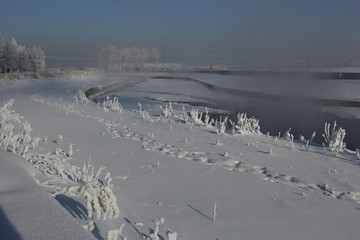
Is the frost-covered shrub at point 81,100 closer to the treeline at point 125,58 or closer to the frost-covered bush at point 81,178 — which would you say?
the frost-covered bush at point 81,178

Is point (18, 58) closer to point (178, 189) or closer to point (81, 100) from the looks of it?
point (81, 100)

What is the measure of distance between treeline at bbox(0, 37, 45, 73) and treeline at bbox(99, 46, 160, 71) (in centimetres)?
6455

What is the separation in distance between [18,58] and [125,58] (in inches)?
3413

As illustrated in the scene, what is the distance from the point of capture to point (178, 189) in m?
5.70

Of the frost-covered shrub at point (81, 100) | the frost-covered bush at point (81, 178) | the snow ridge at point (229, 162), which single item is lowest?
the frost-covered shrub at point (81, 100)

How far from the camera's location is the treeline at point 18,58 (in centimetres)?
5778

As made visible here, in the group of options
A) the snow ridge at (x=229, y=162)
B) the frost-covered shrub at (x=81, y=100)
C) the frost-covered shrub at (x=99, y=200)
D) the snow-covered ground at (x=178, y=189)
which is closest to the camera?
the snow-covered ground at (x=178, y=189)

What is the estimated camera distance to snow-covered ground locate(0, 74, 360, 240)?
133 inches

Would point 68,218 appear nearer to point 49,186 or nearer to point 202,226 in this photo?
point 49,186

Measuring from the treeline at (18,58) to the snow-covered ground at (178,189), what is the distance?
178 feet

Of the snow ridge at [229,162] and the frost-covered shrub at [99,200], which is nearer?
the frost-covered shrub at [99,200]

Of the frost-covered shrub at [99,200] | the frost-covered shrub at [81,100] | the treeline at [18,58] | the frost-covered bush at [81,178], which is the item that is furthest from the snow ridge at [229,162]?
the treeline at [18,58]

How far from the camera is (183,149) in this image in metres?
8.67

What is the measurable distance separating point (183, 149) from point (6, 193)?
5650mm
